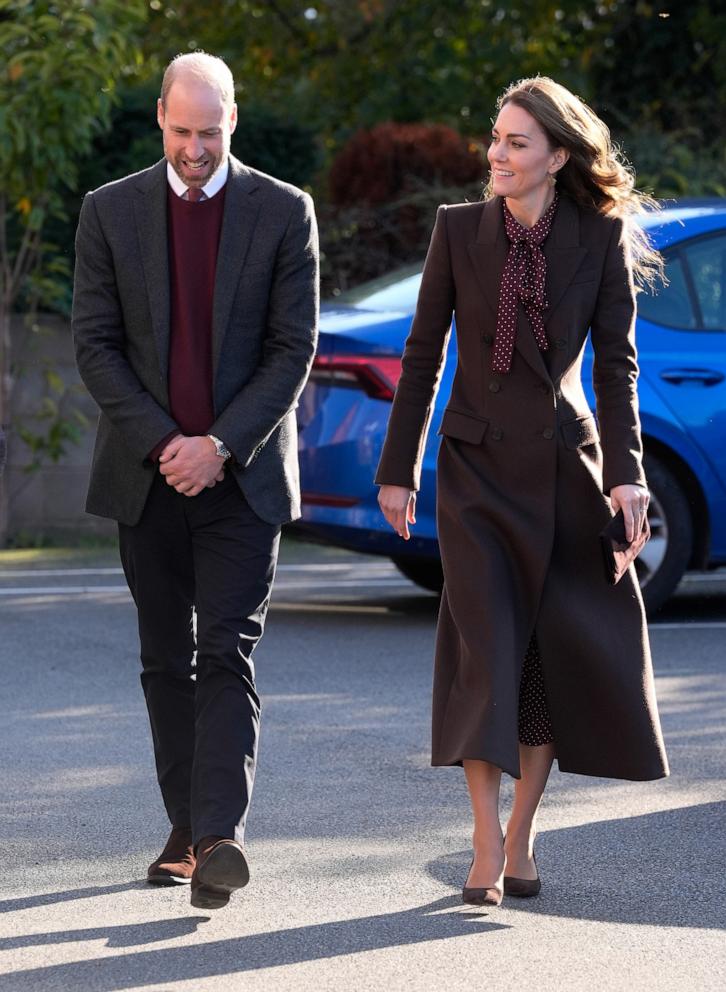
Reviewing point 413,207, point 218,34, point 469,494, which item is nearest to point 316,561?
point 413,207

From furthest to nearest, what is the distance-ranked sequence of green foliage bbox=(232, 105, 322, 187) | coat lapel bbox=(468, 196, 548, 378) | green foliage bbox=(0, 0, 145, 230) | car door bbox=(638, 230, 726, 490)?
green foliage bbox=(232, 105, 322, 187) < green foliage bbox=(0, 0, 145, 230) < car door bbox=(638, 230, 726, 490) < coat lapel bbox=(468, 196, 548, 378)

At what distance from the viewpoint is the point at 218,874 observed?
414 centimetres

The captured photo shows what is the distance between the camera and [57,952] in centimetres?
399

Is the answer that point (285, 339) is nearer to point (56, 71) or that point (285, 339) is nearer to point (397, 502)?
point (397, 502)

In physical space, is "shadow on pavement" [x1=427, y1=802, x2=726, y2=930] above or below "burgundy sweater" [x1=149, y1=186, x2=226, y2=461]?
below

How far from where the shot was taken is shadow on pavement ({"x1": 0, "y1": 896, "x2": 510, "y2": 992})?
12.6ft

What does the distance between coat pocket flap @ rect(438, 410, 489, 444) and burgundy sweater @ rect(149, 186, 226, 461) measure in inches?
21.6

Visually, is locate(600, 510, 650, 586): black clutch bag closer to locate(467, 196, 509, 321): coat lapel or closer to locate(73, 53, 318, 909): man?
locate(467, 196, 509, 321): coat lapel

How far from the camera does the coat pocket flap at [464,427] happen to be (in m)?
4.46

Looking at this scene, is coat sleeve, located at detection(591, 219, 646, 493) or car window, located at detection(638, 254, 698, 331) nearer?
coat sleeve, located at detection(591, 219, 646, 493)

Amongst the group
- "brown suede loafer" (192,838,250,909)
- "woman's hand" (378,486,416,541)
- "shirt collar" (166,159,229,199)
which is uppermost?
"shirt collar" (166,159,229,199)

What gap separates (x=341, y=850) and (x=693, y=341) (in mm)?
4016

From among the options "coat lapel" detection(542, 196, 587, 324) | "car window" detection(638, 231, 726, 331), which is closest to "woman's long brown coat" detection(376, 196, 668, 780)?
"coat lapel" detection(542, 196, 587, 324)

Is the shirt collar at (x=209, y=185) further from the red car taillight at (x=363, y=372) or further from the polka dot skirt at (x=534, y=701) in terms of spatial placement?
the red car taillight at (x=363, y=372)
